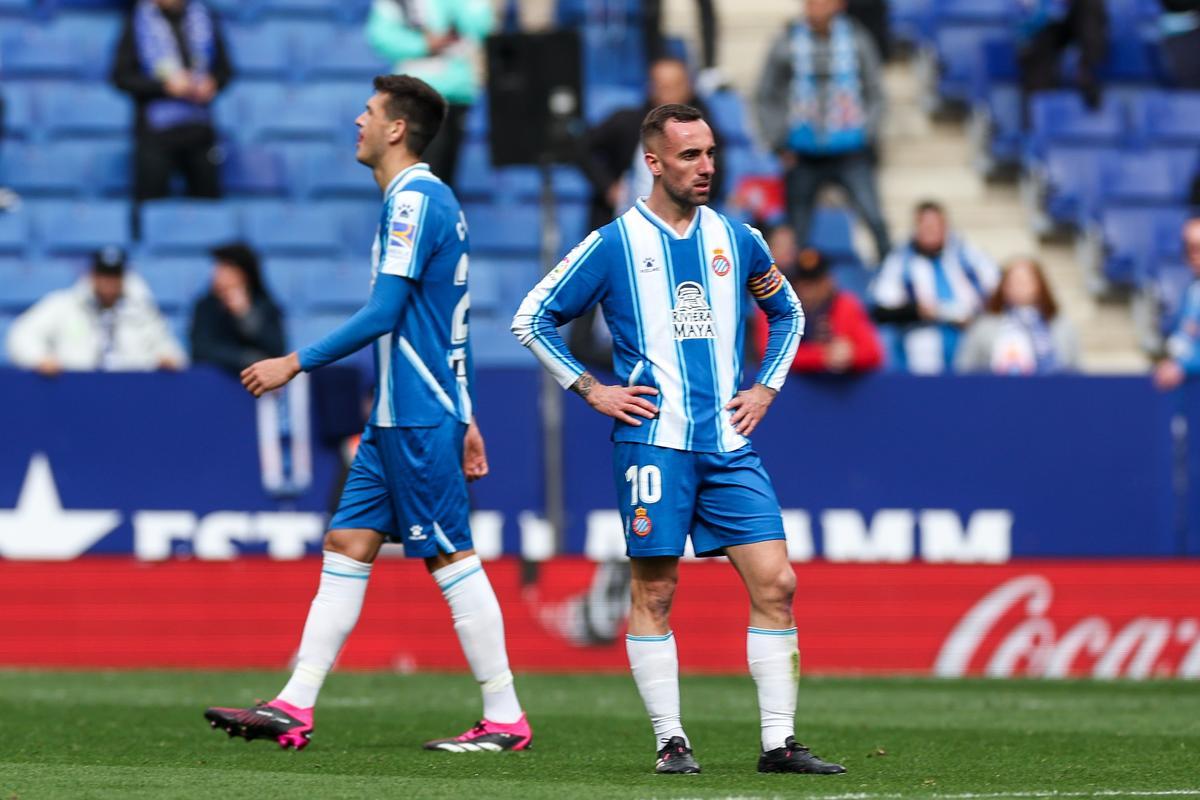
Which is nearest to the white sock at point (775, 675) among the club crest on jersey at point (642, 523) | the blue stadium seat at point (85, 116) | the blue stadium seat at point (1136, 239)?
the club crest on jersey at point (642, 523)

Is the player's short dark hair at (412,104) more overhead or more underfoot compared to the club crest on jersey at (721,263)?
more overhead

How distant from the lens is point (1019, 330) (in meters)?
13.3

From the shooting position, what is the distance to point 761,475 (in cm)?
694

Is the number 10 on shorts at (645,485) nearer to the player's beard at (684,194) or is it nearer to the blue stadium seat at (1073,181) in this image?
the player's beard at (684,194)

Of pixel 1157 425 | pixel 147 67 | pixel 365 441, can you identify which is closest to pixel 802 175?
pixel 1157 425

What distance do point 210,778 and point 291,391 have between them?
6392mm

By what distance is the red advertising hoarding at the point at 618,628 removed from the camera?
1222 centimetres

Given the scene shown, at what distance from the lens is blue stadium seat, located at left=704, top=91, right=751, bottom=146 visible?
16547 millimetres

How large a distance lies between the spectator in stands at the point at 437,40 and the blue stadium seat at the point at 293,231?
1318 millimetres

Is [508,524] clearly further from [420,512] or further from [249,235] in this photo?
[420,512]

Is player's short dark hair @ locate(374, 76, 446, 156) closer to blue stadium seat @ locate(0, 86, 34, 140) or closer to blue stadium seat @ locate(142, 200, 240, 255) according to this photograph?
blue stadium seat @ locate(142, 200, 240, 255)

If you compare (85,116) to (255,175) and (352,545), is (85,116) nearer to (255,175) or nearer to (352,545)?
(255,175)

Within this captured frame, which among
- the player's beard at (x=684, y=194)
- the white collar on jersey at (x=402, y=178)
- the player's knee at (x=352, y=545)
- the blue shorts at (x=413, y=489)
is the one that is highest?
the white collar on jersey at (x=402, y=178)

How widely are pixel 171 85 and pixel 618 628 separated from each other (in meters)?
5.38
